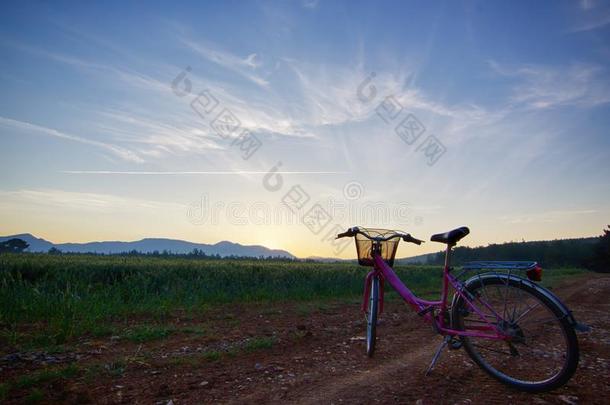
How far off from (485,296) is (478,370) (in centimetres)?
105

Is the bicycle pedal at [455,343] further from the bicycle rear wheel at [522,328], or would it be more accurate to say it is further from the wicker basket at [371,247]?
the wicker basket at [371,247]

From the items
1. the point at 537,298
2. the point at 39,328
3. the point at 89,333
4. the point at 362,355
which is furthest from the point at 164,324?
the point at 537,298

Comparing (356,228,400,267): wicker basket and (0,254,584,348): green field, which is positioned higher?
(356,228,400,267): wicker basket

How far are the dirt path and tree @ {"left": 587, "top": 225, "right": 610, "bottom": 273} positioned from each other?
50721 millimetres

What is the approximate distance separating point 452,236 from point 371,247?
4.40 feet

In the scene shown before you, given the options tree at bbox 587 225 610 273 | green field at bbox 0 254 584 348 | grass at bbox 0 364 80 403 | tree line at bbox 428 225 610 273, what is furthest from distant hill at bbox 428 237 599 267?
grass at bbox 0 364 80 403

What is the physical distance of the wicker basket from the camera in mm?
5004

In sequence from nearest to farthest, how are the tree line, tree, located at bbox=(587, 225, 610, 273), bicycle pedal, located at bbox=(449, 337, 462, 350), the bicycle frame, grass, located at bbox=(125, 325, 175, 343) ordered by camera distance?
the bicycle frame < bicycle pedal, located at bbox=(449, 337, 462, 350) < grass, located at bbox=(125, 325, 175, 343) < tree, located at bbox=(587, 225, 610, 273) < the tree line

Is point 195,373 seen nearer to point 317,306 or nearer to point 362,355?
point 362,355

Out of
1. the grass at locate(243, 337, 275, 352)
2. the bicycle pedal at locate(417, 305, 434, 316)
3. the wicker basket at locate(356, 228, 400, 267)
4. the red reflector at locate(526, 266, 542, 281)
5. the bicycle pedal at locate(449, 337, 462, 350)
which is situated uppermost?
the wicker basket at locate(356, 228, 400, 267)

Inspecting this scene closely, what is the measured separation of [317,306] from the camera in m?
10.2

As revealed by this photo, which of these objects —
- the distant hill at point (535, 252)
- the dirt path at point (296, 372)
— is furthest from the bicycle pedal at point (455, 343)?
the distant hill at point (535, 252)

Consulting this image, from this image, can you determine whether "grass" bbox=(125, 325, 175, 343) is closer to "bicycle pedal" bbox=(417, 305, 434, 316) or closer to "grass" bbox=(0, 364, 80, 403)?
"grass" bbox=(0, 364, 80, 403)

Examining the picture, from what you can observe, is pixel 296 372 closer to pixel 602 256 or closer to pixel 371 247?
pixel 371 247
